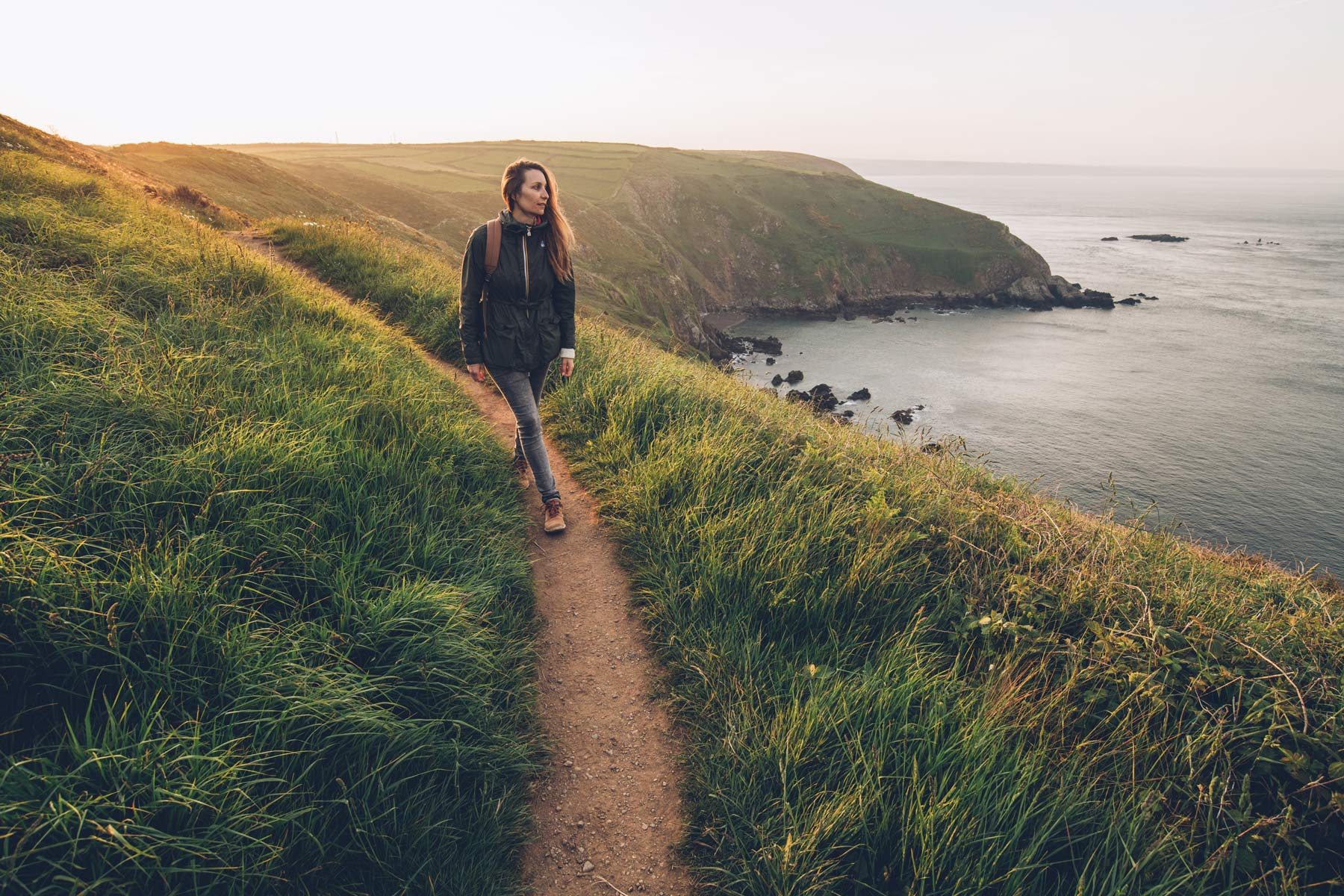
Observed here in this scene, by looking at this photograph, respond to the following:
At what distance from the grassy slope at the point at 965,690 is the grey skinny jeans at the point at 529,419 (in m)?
0.70

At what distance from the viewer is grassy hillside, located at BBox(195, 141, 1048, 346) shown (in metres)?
62.3

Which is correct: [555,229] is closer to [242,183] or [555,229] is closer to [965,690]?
[965,690]

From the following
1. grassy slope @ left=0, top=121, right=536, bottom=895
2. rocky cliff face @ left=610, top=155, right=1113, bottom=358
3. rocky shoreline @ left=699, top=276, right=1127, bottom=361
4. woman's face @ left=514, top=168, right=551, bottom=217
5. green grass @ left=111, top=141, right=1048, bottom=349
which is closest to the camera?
grassy slope @ left=0, top=121, right=536, bottom=895

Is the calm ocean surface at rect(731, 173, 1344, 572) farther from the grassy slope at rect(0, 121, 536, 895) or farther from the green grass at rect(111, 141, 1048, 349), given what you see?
the green grass at rect(111, 141, 1048, 349)

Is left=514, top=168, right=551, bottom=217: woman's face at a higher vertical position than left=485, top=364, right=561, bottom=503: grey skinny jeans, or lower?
higher

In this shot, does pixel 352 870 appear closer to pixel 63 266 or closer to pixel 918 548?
pixel 918 548

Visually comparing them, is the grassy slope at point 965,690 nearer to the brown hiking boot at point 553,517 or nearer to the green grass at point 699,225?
the brown hiking boot at point 553,517

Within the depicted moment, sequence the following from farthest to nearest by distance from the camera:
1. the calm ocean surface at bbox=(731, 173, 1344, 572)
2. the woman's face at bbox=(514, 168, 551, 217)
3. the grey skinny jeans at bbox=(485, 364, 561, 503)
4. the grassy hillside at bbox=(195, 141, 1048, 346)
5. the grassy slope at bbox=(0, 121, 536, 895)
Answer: the grassy hillside at bbox=(195, 141, 1048, 346) < the calm ocean surface at bbox=(731, 173, 1344, 572) < the grey skinny jeans at bbox=(485, 364, 561, 503) < the woman's face at bbox=(514, 168, 551, 217) < the grassy slope at bbox=(0, 121, 536, 895)

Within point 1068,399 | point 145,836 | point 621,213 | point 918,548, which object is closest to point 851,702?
point 918,548

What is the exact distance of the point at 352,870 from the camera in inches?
87.1

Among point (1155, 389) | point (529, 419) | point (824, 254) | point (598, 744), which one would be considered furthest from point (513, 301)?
point (824, 254)

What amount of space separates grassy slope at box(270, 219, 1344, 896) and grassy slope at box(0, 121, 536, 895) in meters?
1.25

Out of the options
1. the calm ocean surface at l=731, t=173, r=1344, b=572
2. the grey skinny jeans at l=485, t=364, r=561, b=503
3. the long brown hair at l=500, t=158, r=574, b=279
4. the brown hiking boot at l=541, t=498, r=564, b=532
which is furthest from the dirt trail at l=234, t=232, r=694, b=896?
the calm ocean surface at l=731, t=173, r=1344, b=572

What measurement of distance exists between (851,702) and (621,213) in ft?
282
